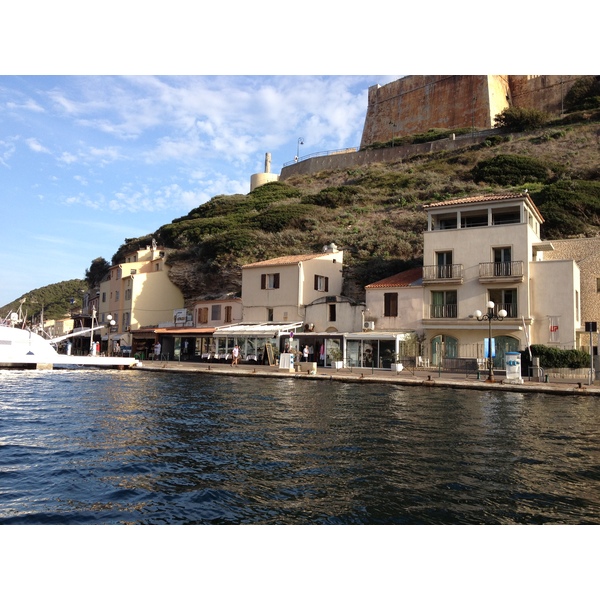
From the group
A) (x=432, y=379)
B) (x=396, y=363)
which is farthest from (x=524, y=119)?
(x=432, y=379)

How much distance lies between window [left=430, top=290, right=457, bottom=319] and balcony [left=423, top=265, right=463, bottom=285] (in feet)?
2.28

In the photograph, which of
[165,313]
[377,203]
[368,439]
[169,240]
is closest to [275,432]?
[368,439]

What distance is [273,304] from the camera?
1387 inches

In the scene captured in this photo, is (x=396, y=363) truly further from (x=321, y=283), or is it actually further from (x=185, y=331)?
(x=185, y=331)

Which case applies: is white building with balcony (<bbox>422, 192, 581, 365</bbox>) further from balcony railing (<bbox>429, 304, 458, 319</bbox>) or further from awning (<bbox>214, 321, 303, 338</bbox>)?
awning (<bbox>214, 321, 303, 338</bbox>)

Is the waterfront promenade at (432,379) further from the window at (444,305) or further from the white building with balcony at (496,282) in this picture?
the window at (444,305)

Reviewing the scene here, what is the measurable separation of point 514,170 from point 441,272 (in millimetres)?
25659

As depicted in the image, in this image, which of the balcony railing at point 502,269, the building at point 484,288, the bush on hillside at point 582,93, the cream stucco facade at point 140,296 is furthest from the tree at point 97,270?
A: the bush on hillside at point 582,93

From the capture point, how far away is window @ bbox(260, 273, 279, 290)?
3538cm

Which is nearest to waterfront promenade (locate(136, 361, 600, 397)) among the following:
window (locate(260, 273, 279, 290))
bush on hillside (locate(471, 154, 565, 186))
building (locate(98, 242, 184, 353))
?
window (locate(260, 273, 279, 290))

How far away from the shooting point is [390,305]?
29953 mm

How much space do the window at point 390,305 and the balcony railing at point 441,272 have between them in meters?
2.15

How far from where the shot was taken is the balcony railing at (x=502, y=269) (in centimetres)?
2623
